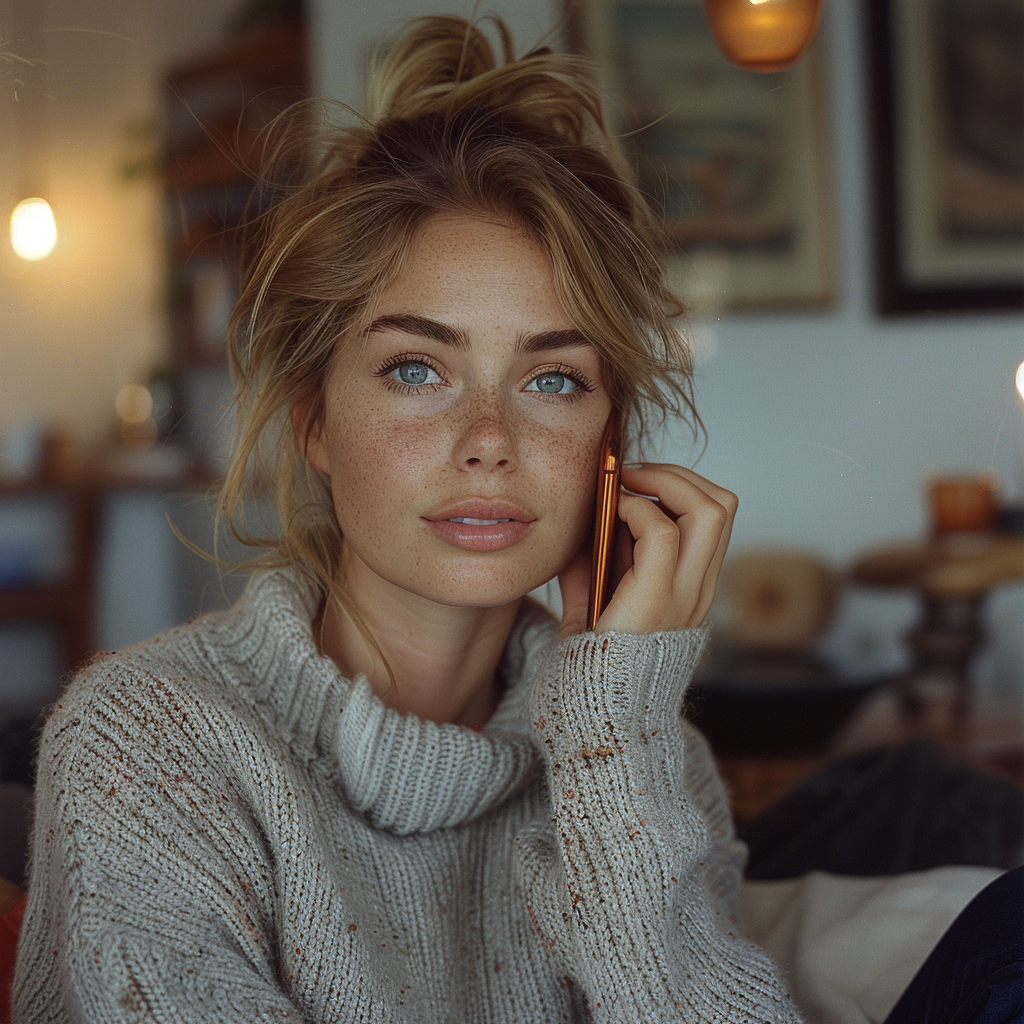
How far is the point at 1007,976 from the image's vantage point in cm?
73

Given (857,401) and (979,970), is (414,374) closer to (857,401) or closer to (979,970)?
(979,970)

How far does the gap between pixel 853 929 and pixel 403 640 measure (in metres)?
0.50

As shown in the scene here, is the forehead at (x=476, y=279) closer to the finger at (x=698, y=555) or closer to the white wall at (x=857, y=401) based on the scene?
the finger at (x=698, y=555)

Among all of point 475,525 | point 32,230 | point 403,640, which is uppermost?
point 32,230

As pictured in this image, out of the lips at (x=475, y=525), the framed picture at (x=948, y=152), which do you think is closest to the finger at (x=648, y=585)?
the lips at (x=475, y=525)

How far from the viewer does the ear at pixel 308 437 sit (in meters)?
0.93

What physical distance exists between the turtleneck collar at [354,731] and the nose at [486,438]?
194 mm

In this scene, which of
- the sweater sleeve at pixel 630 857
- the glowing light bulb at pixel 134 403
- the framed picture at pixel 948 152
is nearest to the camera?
the sweater sleeve at pixel 630 857

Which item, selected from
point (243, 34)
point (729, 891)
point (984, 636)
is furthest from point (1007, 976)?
point (243, 34)

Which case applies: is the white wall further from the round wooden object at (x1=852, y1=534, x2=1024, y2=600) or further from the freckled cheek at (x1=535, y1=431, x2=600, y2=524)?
the freckled cheek at (x1=535, y1=431, x2=600, y2=524)

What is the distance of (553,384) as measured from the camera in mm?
859

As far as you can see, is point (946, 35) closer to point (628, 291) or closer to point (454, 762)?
point (628, 291)

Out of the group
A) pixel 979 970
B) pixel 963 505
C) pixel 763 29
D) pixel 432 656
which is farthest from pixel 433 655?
pixel 963 505

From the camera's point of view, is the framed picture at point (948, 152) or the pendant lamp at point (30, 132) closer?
the pendant lamp at point (30, 132)
